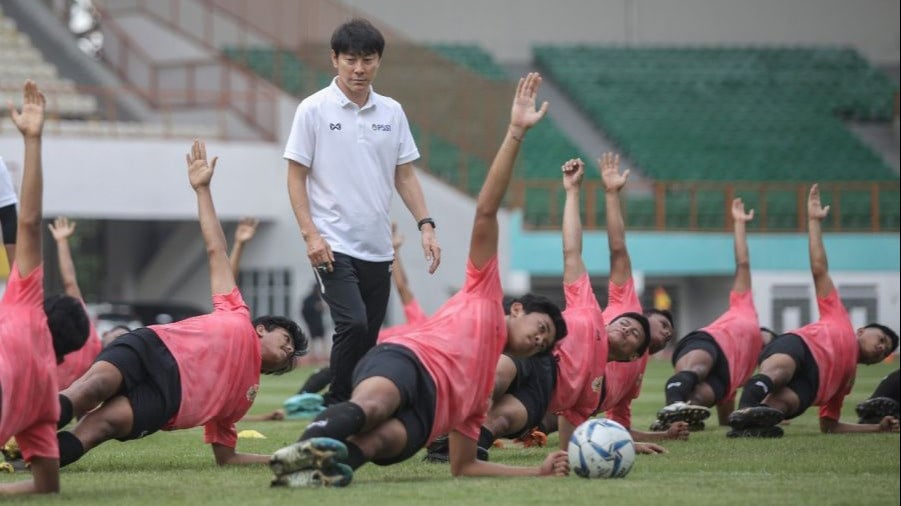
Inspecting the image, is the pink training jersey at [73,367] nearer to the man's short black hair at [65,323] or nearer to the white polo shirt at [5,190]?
the white polo shirt at [5,190]

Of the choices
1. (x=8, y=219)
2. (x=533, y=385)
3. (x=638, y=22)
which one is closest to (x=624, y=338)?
(x=533, y=385)

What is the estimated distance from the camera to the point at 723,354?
11961mm

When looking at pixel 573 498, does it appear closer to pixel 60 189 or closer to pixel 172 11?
pixel 60 189

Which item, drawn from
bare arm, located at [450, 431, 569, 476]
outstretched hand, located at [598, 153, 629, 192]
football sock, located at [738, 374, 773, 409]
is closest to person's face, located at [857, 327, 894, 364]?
football sock, located at [738, 374, 773, 409]

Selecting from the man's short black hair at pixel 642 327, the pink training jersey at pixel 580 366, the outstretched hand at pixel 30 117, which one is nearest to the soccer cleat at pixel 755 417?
the man's short black hair at pixel 642 327

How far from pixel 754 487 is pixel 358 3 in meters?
28.6

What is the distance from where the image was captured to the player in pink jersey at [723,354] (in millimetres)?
11570

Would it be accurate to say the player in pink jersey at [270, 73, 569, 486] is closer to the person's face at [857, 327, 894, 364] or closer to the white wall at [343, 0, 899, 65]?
the person's face at [857, 327, 894, 364]

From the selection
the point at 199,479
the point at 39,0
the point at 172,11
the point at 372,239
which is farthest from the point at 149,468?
the point at 39,0

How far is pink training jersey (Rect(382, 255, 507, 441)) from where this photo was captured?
7332mm

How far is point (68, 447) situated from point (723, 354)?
5598 millimetres

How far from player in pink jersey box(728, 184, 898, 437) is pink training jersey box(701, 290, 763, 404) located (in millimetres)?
429

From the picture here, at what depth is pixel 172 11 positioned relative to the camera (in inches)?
1324

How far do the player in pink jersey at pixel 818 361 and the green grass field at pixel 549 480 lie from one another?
29 centimetres
